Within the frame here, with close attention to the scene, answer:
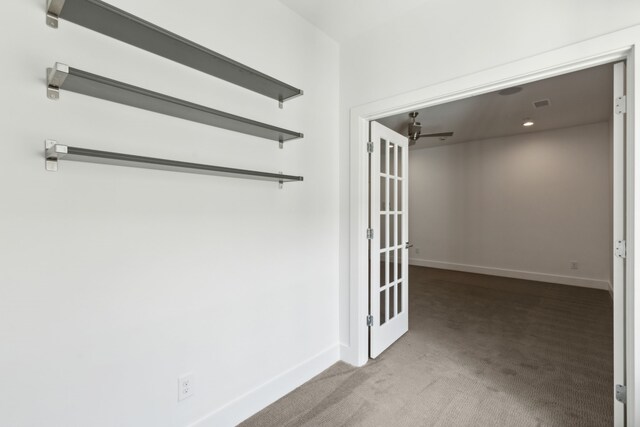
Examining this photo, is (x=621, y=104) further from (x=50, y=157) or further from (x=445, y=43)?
(x=50, y=157)

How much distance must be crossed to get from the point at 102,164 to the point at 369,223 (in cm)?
188

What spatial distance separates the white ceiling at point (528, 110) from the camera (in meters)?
3.33

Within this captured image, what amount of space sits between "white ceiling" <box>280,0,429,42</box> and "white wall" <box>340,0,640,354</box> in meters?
0.06

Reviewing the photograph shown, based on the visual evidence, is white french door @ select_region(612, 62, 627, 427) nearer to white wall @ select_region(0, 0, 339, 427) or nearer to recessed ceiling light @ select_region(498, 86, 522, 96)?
white wall @ select_region(0, 0, 339, 427)

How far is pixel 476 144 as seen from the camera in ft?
20.2

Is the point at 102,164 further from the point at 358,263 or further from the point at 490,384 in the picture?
the point at 490,384

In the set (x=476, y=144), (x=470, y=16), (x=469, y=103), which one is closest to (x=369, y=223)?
(x=470, y=16)

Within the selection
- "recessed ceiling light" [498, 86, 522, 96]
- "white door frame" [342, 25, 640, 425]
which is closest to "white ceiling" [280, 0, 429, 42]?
"white door frame" [342, 25, 640, 425]

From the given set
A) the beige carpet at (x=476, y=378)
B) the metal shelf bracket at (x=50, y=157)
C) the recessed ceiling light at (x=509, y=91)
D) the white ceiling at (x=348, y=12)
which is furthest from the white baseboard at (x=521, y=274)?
the metal shelf bracket at (x=50, y=157)

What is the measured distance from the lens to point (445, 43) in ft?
6.89

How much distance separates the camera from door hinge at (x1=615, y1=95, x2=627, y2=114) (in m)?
1.57

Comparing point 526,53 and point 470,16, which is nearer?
point 526,53

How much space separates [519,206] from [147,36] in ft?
20.4

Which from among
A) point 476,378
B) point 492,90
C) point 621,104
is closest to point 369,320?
point 476,378
